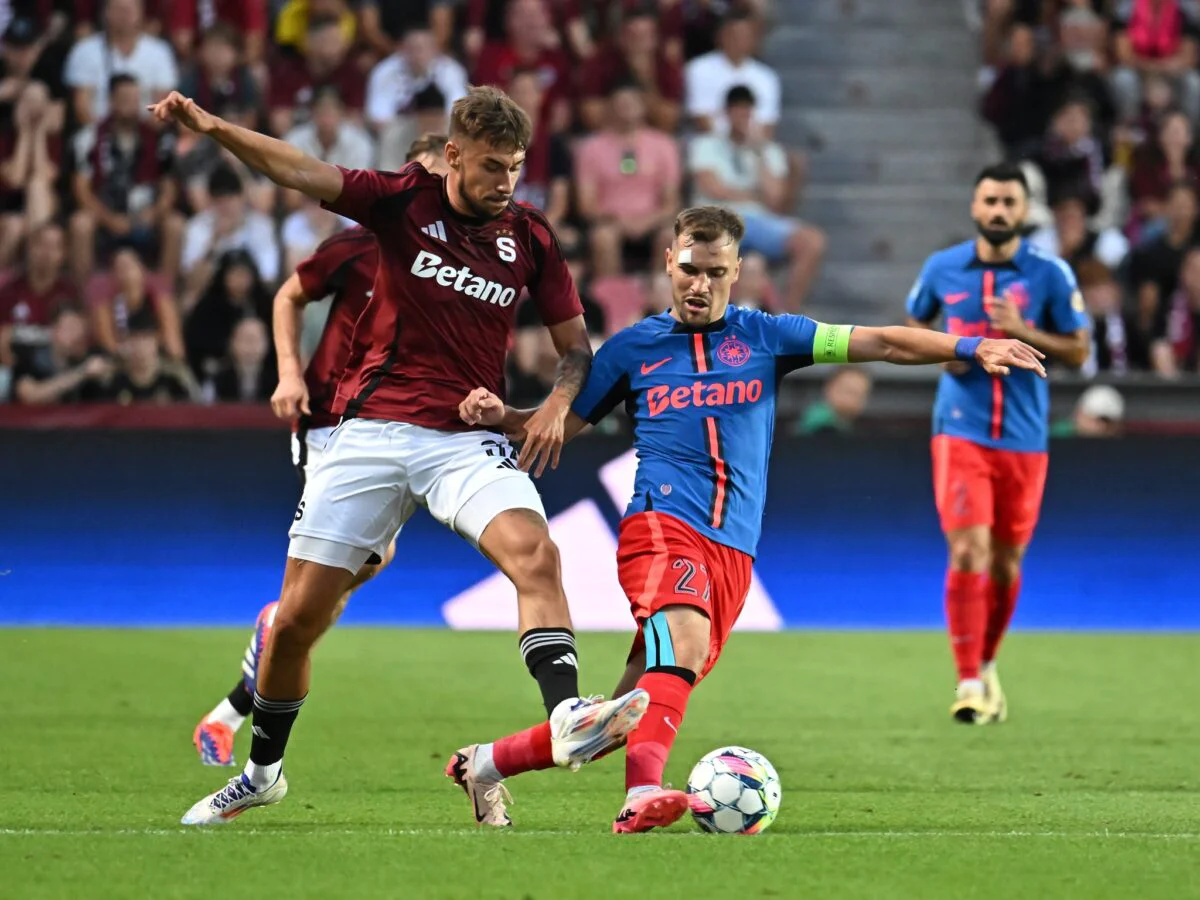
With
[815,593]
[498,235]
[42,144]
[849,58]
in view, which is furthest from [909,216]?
[498,235]

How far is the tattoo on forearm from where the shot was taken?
6691 mm

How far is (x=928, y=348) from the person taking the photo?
6484 millimetres

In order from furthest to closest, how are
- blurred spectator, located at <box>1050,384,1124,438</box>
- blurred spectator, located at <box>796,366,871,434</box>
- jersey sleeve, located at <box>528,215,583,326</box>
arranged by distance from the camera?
blurred spectator, located at <box>1050,384,1124,438</box> → blurred spectator, located at <box>796,366,871,434</box> → jersey sleeve, located at <box>528,215,583,326</box>

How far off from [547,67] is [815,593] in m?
5.94

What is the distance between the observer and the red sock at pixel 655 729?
620 cm

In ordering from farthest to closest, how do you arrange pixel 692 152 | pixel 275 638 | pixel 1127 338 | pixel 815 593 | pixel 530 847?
pixel 692 152
pixel 1127 338
pixel 815 593
pixel 275 638
pixel 530 847

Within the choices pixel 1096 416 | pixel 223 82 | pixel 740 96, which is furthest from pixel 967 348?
pixel 223 82

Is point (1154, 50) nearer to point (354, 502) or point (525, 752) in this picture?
point (354, 502)

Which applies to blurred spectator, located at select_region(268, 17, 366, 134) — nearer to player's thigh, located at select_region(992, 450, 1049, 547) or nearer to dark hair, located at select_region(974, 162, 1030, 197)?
dark hair, located at select_region(974, 162, 1030, 197)

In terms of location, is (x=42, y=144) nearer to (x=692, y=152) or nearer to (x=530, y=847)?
(x=692, y=152)

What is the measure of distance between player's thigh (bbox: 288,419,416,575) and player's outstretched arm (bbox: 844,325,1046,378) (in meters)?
1.52

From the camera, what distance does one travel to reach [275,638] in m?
6.38

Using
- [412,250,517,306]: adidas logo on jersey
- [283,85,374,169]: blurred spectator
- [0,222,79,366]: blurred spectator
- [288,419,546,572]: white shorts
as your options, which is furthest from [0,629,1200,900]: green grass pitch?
[283,85,374,169]: blurred spectator

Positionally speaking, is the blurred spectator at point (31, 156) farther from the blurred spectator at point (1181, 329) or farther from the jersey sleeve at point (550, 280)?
the jersey sleeve at point (550, 280)
